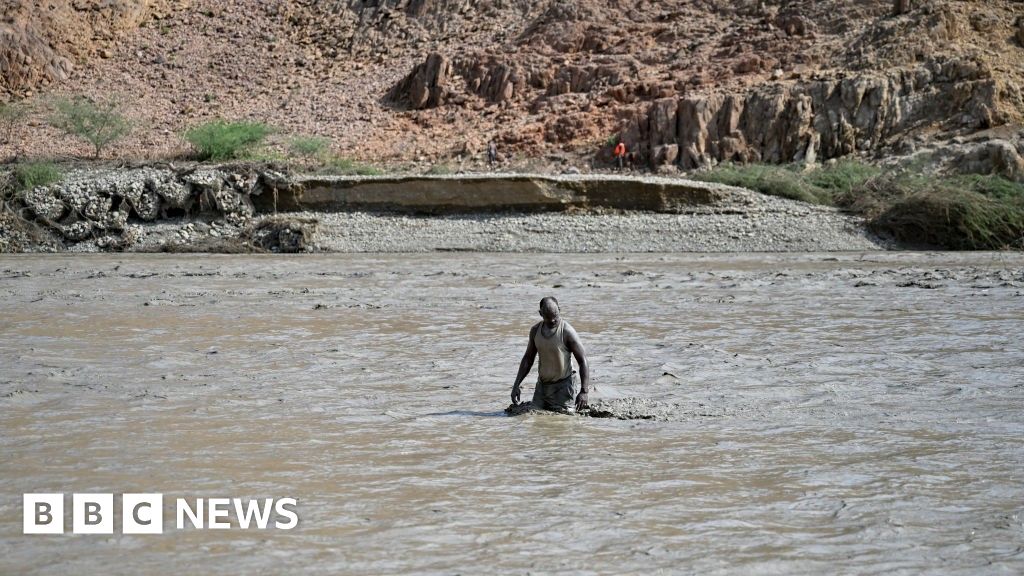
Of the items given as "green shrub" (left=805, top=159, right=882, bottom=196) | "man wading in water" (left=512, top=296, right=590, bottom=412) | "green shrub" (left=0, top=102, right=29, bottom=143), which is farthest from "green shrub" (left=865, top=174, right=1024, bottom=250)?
"green shrub" (left=0, top=102, right=29, bottom=143)

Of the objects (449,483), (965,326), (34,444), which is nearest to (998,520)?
(449,483)

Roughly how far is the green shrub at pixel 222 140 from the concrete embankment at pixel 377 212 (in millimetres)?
3460

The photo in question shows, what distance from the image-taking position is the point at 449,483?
5.97 meters

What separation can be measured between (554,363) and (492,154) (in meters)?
26.2

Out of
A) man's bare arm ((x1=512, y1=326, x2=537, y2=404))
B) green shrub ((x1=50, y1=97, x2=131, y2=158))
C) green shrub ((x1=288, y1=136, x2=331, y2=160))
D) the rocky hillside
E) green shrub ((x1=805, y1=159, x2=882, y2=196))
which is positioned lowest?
man's bare arm ((x1=512, y1=326, x2=537, y2=404))

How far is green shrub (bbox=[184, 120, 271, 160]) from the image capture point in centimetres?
2964

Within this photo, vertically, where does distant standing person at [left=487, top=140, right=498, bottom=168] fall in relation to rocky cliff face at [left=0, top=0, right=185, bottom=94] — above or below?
below

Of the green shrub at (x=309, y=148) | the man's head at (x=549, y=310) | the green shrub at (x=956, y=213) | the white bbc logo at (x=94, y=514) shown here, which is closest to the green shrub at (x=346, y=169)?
the green shrub at (x=309, y=148)

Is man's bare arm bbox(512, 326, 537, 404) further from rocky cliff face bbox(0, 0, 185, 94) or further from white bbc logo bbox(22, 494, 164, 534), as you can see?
rocky cliff face bbox(0, 0, 185, 94)

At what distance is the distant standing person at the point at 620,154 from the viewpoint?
30.8 meters

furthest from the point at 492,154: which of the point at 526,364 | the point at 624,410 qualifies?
the point at 526,364

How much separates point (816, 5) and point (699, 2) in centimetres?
459

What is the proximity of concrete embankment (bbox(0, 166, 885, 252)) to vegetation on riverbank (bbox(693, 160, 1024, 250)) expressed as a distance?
2.12 ft

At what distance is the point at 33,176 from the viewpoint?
2567cm
